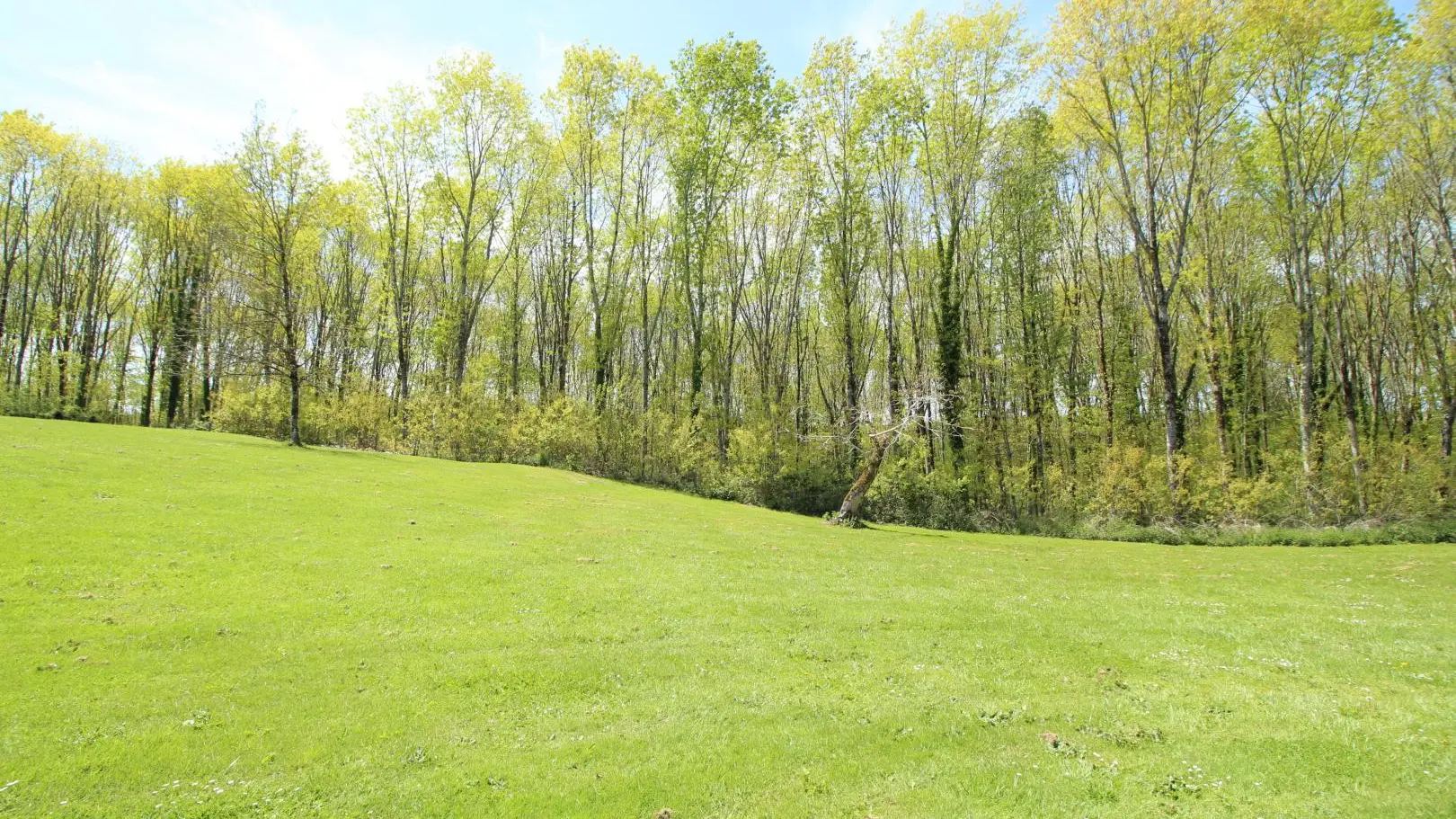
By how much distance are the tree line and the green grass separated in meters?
12.9

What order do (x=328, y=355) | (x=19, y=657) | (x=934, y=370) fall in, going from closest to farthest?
1. (x=19, y=657)
2. (x=934, y=370)
3. (x=328, y=355)

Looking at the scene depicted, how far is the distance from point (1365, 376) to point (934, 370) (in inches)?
951

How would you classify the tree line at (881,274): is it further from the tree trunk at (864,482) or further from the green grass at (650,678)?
the green grass at (650,678)

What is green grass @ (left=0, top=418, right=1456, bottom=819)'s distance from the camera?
5.09m

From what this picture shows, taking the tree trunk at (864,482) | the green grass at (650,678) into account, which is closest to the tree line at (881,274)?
the tree trunk at (864,482)

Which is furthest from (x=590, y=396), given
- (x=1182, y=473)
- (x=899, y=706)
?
(x=899, y=706)

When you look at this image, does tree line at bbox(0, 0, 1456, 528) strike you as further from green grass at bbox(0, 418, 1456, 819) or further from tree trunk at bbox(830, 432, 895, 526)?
green grass at bbox(0, 418, 1456, 819)

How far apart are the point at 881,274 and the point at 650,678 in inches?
1294

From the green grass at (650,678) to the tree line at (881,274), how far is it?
12906mm

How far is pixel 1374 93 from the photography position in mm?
22953

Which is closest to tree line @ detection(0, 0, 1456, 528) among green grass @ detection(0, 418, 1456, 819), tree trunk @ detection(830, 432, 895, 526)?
tree trunk @ detection(830, 432, 895, 526)

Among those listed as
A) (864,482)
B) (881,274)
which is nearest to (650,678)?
(864,482)

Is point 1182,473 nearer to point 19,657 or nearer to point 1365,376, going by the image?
point 1365,376

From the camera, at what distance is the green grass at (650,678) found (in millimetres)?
5090
